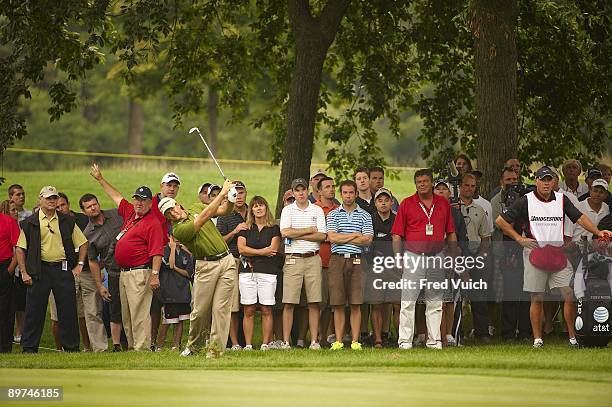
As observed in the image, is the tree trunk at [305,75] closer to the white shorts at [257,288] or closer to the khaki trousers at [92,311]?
the khaki trousers at [92,311]

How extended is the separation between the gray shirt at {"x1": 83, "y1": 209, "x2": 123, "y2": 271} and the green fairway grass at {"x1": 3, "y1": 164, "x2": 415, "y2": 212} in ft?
48.0

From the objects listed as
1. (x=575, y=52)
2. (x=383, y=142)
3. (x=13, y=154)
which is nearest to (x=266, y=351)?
(x=575, y=52)

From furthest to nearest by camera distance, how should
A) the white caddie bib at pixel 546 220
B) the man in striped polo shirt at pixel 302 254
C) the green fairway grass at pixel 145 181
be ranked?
the green fairway grass at pixel 145 181
the man in striped polo shirt at pixel 302 254
the white caddie bib at pixel 546 220

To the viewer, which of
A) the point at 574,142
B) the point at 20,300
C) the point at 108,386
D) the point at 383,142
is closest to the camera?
the point at 108,386

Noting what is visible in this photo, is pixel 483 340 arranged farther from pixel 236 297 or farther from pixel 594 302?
pixel 236 297

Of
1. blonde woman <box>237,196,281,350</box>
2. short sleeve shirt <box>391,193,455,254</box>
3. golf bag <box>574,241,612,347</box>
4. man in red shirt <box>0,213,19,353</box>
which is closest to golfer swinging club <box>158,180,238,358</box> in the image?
blonde woman <box>237,196,281,350</box>

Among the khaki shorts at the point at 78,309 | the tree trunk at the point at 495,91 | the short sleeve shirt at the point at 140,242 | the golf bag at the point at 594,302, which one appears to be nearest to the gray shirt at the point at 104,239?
the short sleeve shirt at the point at 140,242

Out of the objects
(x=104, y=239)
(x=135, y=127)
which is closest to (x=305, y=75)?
(x=104, y=239)

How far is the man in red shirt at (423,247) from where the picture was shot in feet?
51.3

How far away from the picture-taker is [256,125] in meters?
27.6

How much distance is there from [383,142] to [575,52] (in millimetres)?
47554

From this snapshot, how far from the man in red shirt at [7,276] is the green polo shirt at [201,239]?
3281mm

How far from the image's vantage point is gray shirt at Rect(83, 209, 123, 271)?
17.3 m

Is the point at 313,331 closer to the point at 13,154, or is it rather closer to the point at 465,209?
the point at 465,209
